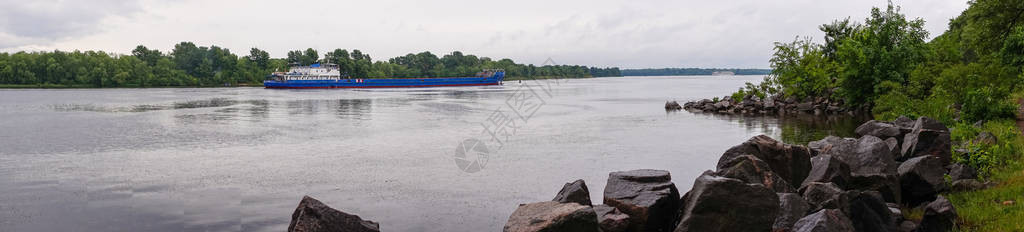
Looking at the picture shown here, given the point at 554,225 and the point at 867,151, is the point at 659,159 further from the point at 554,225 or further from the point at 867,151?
the point at 554,225

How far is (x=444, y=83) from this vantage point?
13538cm

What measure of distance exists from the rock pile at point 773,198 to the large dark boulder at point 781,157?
22 mm

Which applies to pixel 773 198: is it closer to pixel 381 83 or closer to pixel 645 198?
pixel 645 198

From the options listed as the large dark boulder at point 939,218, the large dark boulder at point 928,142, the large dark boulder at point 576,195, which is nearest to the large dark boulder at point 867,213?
the large dark boulder at point 939,218

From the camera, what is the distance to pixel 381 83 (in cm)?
13212

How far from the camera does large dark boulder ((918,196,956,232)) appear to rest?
9.49 m

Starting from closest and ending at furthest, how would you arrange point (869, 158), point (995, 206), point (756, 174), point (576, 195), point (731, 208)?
point (731, 208) < point (995, 206) < point (576, 195) < point (756, 174) < point (869, 158)

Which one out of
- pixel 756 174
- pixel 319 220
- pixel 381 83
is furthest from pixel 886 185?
pixel 381 83

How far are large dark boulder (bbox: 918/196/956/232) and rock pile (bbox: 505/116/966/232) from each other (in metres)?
0.01

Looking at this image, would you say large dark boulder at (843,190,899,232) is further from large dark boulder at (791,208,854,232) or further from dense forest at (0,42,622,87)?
dense forest at (0,42,622,87)

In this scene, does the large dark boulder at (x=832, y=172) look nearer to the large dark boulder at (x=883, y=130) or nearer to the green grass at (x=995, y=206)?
the green grass at (x=995, y=206)

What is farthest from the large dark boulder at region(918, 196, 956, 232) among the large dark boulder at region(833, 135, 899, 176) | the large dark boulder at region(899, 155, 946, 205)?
the large dark boulder at region(899, 155, 946, 205)

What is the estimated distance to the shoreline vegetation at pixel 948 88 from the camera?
1194cm

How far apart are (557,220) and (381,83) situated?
12657cm
